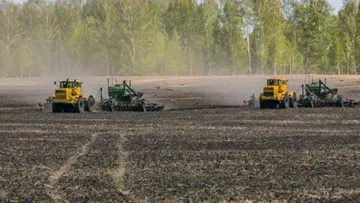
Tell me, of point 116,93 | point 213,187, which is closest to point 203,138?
point 213,187

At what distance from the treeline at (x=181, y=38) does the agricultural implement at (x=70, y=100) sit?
217 feet

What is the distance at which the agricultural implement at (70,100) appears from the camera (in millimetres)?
42656

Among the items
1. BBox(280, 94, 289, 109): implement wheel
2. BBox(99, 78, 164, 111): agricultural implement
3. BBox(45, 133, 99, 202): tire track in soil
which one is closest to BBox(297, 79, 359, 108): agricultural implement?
BBox(280, 94, 289, 109): implement wheel

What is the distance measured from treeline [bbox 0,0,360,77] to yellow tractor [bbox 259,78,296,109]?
211ft

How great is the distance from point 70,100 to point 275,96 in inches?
543

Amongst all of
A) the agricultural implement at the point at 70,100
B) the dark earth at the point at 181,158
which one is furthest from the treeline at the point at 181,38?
the dark earth at the point at 181,158

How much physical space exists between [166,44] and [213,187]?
106564 mm

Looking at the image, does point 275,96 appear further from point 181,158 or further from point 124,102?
point 181,158

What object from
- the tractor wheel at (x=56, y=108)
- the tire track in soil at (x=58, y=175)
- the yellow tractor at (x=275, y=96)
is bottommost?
the tire track in soil at (x=58, y=175)

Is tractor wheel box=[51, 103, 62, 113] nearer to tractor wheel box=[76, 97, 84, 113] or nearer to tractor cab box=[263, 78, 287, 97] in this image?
tractor wheel box=[76, 97, 84, 113]

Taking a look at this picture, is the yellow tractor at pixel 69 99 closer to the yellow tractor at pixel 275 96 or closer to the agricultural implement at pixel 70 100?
the agricultural implement at pixel 70 100

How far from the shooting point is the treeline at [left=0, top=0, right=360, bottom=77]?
111625 millimetres

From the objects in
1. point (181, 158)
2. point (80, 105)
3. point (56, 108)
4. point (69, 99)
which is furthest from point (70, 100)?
point (181, 158)

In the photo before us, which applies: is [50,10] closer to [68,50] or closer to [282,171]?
[68,50]
